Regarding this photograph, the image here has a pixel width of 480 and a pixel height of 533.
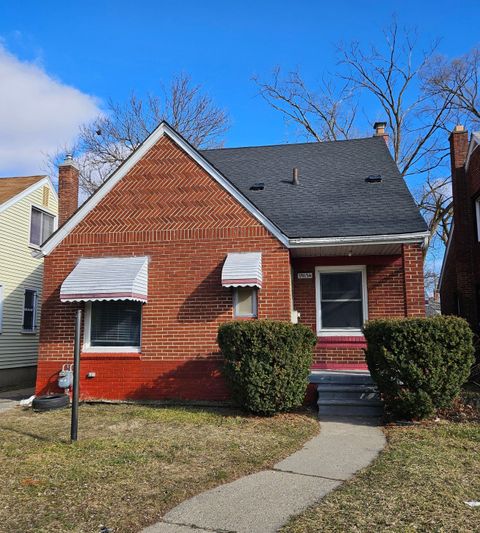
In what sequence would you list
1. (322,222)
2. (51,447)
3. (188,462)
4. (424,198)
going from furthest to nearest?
(424,198) < (322,222) < (51,447) < (188,462)

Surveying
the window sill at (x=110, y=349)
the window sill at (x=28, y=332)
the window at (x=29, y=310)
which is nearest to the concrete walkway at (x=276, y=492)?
the window sill at (x=110, y=349)

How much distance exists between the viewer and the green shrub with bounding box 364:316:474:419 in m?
7.56

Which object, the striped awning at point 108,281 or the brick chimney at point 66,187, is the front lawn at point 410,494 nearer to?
the striped awning at point 108,281

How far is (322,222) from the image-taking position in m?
10.2

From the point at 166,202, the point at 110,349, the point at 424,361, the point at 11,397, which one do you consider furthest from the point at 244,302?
the point at 11,397

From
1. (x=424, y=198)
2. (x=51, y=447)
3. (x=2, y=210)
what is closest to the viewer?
(x=51, y=447)

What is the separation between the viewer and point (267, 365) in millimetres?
8180

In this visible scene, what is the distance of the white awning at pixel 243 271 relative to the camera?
9312 mm

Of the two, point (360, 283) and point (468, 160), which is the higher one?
point (468, 160)

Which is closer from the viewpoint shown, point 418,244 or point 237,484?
point 237,484

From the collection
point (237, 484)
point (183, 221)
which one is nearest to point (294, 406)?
point (237, 484)

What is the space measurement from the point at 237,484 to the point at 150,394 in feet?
16.8

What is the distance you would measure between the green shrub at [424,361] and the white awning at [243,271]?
8.87 ft

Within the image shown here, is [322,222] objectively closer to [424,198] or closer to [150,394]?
[150,394]
